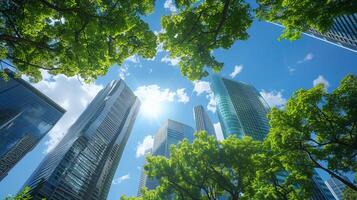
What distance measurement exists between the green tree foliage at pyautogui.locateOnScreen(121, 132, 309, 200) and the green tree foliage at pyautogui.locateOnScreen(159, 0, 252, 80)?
247 inches

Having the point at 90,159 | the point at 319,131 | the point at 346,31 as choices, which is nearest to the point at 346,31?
the point at 346,31

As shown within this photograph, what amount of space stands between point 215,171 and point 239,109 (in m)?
111

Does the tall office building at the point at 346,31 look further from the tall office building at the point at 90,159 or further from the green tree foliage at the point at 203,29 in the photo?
the tall office building at the point at 90,159

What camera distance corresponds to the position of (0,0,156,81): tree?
777 centimetres

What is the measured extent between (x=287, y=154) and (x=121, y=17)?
448 inches

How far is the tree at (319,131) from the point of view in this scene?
12.2 m

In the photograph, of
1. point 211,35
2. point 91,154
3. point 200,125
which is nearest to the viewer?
point 211,35

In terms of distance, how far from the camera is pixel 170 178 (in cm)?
1291

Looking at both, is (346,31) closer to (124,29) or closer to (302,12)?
(302,12)

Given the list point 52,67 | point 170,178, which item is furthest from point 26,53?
point 170,178

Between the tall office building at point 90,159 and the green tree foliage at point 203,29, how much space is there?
74.9m

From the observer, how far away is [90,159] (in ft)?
303

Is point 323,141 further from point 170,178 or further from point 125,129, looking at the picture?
point 125,129

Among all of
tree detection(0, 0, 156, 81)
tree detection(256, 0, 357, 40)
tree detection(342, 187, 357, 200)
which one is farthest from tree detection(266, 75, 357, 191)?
tree detection(342, 187, 357, 200)
